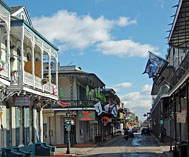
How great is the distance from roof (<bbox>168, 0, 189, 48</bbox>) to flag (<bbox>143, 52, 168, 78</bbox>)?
1145 centimetres

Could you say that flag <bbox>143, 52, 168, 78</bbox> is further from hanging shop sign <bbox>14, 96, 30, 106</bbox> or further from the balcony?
hanging shop sign <bbox>14, 96, 30, 106</bbox>

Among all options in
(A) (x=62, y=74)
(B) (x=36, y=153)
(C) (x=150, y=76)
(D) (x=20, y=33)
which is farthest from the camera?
(A) (x=62, y=74)

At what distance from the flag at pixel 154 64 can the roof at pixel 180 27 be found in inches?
451

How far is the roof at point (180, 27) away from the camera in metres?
14.6

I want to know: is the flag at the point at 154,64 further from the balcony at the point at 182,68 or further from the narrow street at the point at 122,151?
the balcony at the point at 182,68

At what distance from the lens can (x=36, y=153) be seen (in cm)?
2520

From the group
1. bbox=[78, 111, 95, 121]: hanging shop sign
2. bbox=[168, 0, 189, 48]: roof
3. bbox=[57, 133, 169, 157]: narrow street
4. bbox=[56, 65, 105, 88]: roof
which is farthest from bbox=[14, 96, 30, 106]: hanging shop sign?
bbox=[78, 111, 95, 121]: hanging shop sign

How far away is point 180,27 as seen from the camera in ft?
56.0

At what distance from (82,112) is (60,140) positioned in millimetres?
3919

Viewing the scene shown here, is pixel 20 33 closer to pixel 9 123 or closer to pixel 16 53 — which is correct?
pixel 16 53

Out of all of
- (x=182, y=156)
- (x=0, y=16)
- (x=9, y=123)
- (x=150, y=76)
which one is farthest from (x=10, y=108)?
(x=150, y=76)

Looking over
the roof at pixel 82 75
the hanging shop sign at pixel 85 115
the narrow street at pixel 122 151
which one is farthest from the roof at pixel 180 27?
the hanging shop sign at pixel 85 115

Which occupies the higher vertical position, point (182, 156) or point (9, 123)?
point (9, 123)

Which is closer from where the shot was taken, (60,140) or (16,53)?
(16,53)
